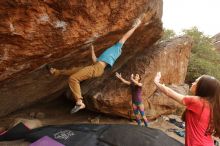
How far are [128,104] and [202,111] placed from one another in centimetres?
555

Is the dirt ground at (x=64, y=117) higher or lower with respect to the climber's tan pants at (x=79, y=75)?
lower

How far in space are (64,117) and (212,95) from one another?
643cm

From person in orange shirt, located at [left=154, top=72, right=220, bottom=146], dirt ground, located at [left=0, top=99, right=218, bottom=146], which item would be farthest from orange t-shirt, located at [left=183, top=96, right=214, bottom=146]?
dirt ground, located at [left=0, top=99, right=218, bottom=146]

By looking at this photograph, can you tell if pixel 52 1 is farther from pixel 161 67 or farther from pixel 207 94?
pixel 161 67

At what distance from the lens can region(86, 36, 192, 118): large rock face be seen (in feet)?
29.0

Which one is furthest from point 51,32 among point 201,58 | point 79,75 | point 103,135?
point 201,58

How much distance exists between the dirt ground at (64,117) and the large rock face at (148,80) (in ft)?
1.15

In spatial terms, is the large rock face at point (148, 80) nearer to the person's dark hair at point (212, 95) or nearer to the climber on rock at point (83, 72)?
the climber on rock at point (83, 72)

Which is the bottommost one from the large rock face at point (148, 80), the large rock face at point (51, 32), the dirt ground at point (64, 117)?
A: the dirt ground at point (64, 117)

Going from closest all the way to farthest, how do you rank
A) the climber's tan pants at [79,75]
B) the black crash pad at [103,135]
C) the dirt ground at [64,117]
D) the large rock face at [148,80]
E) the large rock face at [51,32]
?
the large rock face at [51,32] < the climber's tan pants at [79,75] < the black crash pad at [103,135] < the dirt ground at [64,117] < the large rock face at [148,80]

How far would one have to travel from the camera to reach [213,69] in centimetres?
1659

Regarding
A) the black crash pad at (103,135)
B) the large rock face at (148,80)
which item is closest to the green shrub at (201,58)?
the large rock face at (148,80)

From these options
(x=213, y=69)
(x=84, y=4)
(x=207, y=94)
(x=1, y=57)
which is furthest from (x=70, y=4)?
(x=213, y=69)

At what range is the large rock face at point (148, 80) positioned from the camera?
883 cm
